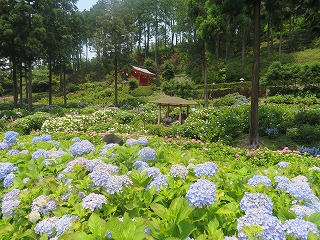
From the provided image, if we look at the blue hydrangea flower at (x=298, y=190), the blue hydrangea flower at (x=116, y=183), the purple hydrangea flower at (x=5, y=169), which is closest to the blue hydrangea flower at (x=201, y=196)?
the blue hydrangea flower at (x=116, y=183)

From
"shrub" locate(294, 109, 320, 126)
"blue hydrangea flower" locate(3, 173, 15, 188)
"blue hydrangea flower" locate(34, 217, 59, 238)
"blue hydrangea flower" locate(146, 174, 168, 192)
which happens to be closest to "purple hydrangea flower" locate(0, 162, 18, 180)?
"blue hydrangea flower" locate(3, 173, 15, 188)

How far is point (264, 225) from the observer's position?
1320 millimetres

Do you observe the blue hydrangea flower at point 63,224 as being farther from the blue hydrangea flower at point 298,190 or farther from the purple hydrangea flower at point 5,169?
A: the blue hydrangea flower at point 298,190

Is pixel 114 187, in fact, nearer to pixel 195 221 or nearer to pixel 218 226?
pixel 195 221

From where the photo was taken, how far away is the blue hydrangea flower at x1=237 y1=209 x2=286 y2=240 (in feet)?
4.27

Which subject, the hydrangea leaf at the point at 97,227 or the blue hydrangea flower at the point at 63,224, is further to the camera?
the blue hydrangea flower at the point at 63,224

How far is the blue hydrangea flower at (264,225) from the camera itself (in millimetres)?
1301

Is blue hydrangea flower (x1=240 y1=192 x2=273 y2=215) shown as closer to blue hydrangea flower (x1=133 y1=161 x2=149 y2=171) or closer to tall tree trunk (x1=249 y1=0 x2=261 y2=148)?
blue hydrangea flower (x1=133 y1=161 x2=149 y2=171)

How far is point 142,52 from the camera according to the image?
54.5 metres

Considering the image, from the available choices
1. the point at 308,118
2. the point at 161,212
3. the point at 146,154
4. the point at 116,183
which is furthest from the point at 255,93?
the point at 161,212

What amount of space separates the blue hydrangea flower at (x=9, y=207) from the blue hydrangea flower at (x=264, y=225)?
151cm

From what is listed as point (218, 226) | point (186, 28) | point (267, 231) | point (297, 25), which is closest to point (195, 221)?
point (218, 226)

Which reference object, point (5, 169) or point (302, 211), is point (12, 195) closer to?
point (5, 169)

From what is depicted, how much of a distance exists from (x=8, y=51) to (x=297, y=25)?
1611 inches
